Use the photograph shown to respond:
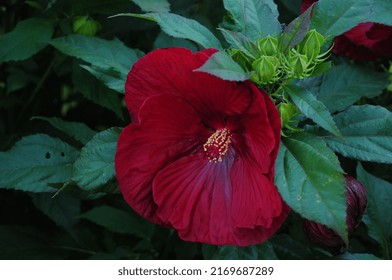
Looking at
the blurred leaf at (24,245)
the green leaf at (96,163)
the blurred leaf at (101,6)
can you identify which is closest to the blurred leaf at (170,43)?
the blurred leaf at (101,6)

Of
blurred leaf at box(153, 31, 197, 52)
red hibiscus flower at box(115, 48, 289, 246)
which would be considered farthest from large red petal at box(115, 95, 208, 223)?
blurred leaf at box(153, 31, 197, 52)

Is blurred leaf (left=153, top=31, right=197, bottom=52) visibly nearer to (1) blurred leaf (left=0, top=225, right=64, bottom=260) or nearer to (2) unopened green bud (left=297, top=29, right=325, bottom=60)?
(2) unopened green bud (left=297, top=29, right=325, bottom=60)

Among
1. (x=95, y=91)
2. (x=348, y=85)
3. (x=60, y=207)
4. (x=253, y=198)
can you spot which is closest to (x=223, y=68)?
(x=253, y=198)

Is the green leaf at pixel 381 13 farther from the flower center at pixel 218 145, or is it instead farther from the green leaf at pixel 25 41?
the green leaf at pixel 25 41

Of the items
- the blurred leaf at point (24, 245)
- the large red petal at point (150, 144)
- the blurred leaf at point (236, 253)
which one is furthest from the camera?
the blurred leaf at point (24, 245)

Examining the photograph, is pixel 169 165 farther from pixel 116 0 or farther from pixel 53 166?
pixel 116 0

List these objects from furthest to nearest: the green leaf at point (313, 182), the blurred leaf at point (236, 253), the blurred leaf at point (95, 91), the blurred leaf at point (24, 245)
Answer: the blurred leaf at point (24, 245) < the blurred leaf at point (95, 91) < the blurred leaf at point (236, 253) < the green leaf at point (313, 182)
